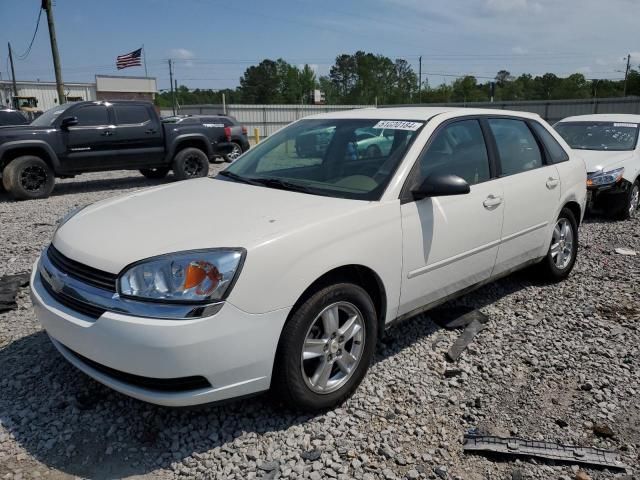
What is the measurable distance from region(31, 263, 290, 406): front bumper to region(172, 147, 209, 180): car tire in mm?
9682

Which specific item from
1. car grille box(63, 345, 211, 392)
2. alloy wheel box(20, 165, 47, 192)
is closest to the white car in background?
car grille box(63, 345, 211, 392)

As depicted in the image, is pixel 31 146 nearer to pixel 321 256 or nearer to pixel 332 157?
pixel 332 157

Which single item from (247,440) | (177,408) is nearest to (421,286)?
(247,440)

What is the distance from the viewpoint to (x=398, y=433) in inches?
110

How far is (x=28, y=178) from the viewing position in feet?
32.8

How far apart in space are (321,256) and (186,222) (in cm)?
77

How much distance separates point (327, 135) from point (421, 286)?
1.35 meters

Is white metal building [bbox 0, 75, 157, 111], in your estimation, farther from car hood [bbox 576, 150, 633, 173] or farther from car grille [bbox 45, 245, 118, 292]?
car grille [bbox 45, 245, 118, 292]

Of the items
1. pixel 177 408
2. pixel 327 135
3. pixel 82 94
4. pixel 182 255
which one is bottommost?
pixel 177 408

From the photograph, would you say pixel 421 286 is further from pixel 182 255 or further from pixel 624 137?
pixel 624 137

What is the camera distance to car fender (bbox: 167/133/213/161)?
39.0 feet

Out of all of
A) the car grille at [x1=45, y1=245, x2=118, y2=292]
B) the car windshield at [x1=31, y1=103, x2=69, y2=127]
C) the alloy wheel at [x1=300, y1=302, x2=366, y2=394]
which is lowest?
the alloy wheel at [x1=300, y1=302, x2=366, y2=394]

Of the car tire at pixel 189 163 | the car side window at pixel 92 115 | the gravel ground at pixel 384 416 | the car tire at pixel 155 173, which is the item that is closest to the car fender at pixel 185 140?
the car tire at pixel 189 163

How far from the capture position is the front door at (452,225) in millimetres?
3258
